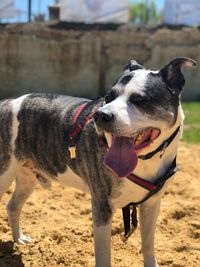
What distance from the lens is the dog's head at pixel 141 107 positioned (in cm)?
257

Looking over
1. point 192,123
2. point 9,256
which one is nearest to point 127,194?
point 9,256

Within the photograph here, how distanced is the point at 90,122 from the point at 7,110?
865 millimetres

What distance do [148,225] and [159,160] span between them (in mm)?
694

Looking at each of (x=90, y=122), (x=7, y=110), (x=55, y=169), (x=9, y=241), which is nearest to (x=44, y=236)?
(x=9, y=241)

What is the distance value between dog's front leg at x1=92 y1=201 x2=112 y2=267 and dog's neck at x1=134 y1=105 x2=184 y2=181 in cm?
37

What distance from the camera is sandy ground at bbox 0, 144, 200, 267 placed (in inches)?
148

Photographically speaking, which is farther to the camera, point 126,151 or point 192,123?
point 192,123

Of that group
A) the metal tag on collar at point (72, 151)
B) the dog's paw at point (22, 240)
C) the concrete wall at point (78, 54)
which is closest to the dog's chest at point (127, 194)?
the metal tag on collar at point (72, 151)

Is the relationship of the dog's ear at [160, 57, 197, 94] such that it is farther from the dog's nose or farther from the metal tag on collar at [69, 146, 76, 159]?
the metal tag on collar at [69, 146, 76, 159]

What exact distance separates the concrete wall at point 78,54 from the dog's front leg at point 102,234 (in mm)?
8963

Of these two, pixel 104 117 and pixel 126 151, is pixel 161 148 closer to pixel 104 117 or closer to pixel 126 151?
pixel 126 151

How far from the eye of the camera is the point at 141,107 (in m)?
2.64

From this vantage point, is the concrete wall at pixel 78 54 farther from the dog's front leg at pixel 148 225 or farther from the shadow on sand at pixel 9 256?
the dog's front leg at pixel 148 225

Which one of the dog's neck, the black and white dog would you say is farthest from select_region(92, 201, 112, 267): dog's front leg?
the dog's neck
